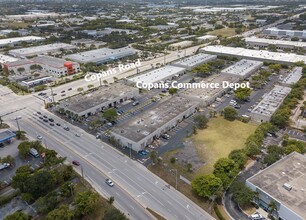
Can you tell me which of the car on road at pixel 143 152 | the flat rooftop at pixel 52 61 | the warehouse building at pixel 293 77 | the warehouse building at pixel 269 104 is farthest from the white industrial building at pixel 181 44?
the car on road at pixel 143 152

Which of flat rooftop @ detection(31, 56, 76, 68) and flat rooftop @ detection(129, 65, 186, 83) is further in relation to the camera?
flat rooftop @ detection(31, 56, 76, 68)

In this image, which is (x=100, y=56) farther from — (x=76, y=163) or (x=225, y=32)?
(x=225, y=32)

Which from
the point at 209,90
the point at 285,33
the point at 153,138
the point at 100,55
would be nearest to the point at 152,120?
the point at 153,138

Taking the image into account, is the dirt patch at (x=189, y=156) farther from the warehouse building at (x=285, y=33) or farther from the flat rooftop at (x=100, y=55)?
the warehouse building at (x=285, y=33)

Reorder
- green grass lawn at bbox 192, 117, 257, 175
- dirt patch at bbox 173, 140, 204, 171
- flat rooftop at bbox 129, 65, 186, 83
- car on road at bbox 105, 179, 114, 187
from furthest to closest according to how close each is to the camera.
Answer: flat rooftop at bbox 129, 65, 186, 83 → green grass lawn at bbox 192, 117, 257, 175 → dirt patch at bbox 173, 140, 204, 171 → car on road at bbox 105, 179, 114, 187

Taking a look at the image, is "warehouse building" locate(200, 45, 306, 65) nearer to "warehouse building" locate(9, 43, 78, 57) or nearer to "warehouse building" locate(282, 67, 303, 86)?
"warehouse building" locate(282, 67, 303, 86)

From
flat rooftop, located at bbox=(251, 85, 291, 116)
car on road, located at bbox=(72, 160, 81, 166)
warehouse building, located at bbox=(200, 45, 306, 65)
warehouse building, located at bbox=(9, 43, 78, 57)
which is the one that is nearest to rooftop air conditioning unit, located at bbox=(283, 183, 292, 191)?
flat rooftop, located at bbox=(251, 85, 291, 116)

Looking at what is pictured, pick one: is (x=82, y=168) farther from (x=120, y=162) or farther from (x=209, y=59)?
(x=209, y=59)

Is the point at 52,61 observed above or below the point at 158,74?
above
